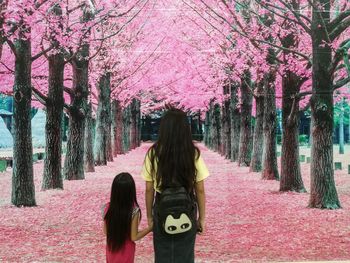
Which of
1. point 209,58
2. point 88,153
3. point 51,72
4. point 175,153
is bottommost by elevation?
point 88,153

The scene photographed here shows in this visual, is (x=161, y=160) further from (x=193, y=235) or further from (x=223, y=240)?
(x=223, y=240)

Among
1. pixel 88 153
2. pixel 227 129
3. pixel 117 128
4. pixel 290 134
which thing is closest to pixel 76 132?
pixel 88 153

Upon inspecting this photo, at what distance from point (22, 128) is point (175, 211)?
9.05 metres

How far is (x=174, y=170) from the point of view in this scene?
15.6ft

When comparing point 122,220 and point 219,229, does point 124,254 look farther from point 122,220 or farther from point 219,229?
point 219,229

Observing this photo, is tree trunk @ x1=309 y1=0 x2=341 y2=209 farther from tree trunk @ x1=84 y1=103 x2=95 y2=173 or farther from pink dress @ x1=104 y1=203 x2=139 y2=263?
tree trunk @ x1=84 y1=103 x2=95 y2=173

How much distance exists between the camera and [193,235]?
4.83 m

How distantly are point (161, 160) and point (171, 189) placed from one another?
0.86 feet

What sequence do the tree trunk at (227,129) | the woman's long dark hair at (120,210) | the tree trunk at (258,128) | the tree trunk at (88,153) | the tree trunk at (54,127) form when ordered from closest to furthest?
the woman's long dark hair at (120,210) < the tree trunk at (54,127) < the tree trunk at (258,128) < the tree trunk at (88,153) < the tree trunk at (227,129)

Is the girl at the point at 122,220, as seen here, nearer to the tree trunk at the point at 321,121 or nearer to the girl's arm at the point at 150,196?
the girl's arm at the point at 150,196

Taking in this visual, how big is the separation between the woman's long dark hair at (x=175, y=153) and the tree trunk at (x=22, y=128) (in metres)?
8.74

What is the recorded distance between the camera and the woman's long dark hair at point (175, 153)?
477 centimetres

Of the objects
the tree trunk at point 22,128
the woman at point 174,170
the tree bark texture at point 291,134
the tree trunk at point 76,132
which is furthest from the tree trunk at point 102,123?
the woman at point 174,170

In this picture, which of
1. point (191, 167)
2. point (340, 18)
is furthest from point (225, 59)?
point (191, 167)
